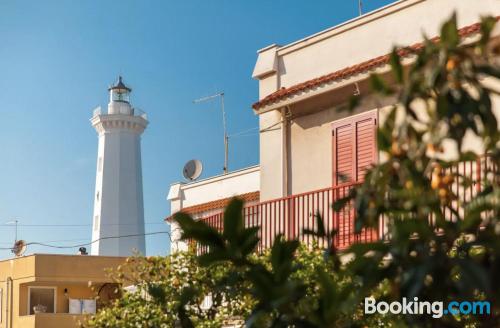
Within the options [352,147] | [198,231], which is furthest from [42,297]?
[198,231]

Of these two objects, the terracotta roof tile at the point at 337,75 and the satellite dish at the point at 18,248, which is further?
the satellite dish at the point at 18,248

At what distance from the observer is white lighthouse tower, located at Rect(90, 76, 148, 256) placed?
209ft

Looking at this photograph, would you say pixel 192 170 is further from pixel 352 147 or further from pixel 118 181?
pixel 118 181

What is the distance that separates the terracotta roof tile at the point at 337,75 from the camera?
46.2 feet

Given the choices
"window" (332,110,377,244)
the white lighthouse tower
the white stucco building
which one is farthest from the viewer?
the white lighthouse tower

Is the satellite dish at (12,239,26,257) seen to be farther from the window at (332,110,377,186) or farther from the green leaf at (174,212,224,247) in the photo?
the green leaf at (174,212,224,247)

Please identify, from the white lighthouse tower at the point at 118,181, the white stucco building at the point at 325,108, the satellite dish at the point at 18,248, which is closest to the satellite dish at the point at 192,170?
the satellite dish at the point at 18,248

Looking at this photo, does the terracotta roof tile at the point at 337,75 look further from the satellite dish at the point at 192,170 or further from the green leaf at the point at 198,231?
the satellite dish at the point at 192,170

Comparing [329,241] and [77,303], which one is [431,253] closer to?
[329,241]

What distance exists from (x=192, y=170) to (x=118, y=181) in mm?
30658

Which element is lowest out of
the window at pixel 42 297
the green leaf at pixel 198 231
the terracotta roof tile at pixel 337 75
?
the window at pixel 42 297

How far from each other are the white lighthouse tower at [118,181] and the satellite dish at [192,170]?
29.5 meters

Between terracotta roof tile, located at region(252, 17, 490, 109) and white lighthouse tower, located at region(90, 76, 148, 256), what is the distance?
4710 cm

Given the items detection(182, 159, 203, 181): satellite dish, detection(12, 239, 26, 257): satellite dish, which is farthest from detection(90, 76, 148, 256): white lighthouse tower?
detection(182, 159, 203, 181): satellite dish
